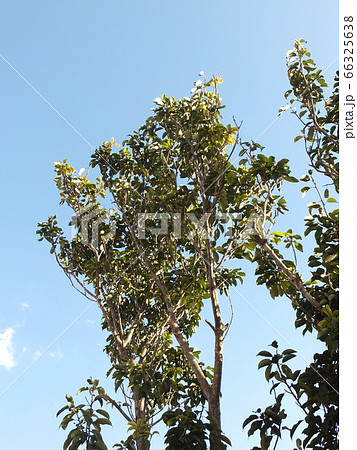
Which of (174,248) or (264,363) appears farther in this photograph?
(174,248)

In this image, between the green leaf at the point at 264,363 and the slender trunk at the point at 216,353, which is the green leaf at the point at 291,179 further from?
the green leaf at the point at 264,363

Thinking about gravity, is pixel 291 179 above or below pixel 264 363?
above

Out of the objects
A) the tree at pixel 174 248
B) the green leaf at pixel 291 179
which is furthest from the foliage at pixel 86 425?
the green leaf at pixel 291 179

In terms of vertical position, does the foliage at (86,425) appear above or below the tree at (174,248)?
below

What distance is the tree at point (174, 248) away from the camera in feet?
14.0

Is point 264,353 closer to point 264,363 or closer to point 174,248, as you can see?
point 264,363

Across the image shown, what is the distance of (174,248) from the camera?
6.08m

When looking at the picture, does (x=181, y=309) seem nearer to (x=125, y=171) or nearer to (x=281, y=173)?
(x=125, y=171)

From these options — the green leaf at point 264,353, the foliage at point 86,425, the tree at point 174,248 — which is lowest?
the foliage at point 86,425

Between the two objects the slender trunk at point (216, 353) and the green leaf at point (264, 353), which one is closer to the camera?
the green leaf at point (264, 353)

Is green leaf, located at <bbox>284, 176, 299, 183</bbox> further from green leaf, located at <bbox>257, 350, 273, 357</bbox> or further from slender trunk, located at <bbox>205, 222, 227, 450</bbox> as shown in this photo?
green leaf, located at <bbox>257, 350, 273, 357</bbox>

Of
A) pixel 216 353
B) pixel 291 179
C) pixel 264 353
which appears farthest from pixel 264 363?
pixel 291 179

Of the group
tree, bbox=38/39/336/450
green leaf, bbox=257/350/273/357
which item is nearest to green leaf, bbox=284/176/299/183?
tree, bbox=38/39/336/450
